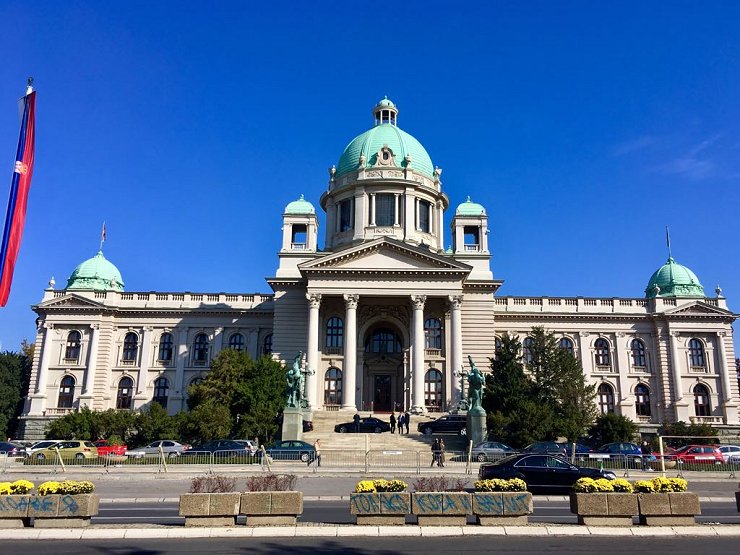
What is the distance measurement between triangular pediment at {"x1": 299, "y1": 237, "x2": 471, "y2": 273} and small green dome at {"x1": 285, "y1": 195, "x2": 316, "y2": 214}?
10.4 metres

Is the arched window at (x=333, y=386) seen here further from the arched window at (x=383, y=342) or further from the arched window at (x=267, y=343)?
the arched window at (x=267, y=343)

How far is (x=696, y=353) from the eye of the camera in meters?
57.4

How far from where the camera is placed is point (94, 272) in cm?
6250

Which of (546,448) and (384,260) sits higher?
(384,260)

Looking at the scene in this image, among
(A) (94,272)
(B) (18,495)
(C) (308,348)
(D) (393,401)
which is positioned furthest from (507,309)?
(B) (18,495)

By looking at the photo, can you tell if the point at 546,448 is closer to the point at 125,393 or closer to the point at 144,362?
the point at 144,362

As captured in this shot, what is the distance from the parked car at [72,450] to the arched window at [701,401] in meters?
48.6

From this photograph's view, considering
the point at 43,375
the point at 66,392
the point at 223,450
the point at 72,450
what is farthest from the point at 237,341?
the point at 223,450

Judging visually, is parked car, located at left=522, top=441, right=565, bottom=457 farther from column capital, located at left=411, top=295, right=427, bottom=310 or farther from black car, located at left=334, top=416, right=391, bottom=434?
column capital, located at left=411, top=295, right=427, bottom=310

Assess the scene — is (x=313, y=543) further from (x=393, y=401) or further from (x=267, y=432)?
(x=393, y=401)

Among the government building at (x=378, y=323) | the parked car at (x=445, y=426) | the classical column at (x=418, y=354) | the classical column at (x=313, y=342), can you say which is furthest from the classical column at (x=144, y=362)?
the parked car at (x=445, y=426)

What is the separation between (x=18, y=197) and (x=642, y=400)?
54278 millimetres

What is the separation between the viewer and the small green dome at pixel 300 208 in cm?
5906

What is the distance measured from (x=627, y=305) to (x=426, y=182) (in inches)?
869
